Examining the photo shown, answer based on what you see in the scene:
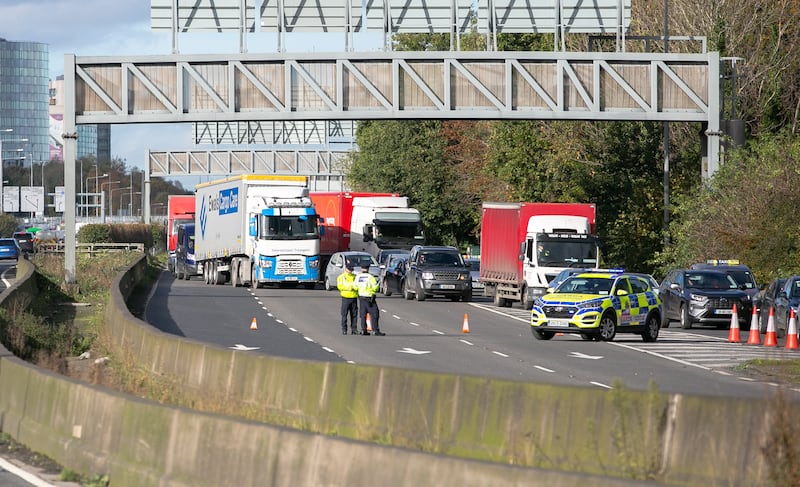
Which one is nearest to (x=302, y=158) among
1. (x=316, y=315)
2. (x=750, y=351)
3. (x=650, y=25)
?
(x=650, y=25)

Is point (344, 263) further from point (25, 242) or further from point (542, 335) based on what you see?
point (25, 242)

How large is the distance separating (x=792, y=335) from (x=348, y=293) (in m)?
8.77

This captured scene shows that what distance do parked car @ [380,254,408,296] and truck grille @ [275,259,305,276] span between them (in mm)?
3020

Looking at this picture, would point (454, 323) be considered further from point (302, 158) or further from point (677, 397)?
A: point (302, 158)

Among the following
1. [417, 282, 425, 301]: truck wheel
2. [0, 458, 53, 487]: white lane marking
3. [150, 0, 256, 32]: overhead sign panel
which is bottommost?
[417, 282, 425, 301]: truck wheel

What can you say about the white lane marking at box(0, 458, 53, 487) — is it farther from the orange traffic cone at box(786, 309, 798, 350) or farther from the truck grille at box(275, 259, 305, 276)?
the truck grille at box(275, 259, 305, 276)

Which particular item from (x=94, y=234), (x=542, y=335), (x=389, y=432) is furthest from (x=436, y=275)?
(x=94, y=234)

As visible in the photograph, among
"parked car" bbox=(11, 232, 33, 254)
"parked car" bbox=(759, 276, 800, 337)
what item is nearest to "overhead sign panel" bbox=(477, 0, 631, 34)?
"parked car" bbox=(759, 276, 800, 337)

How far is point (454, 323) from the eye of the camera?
36281 mm

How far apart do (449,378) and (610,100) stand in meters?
37.5

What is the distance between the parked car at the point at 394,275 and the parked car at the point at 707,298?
14.8 meters

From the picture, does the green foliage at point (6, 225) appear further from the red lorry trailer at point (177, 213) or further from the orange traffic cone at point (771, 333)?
the orange traffic cone at point (771, 333)

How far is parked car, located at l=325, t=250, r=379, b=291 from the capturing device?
51031mm

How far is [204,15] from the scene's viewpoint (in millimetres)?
49500
